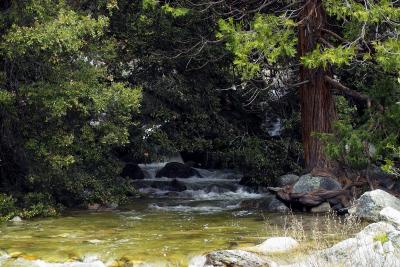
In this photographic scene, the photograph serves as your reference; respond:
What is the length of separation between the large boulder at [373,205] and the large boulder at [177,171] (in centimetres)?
1315

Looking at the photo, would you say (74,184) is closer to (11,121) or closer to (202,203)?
(11,121)

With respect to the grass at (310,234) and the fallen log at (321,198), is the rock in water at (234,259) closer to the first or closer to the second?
the grass at (310,234)

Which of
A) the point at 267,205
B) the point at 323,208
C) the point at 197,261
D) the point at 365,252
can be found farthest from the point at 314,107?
the point at 365,252

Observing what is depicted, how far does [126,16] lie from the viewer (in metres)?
18.2

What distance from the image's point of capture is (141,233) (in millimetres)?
12391

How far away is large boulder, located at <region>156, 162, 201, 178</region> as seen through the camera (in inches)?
984

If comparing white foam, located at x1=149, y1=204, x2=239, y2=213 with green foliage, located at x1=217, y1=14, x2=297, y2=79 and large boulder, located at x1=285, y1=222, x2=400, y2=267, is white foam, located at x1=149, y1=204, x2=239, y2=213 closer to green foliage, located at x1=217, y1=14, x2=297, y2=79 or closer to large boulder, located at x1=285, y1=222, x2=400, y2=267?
green foliage, located at x1=217, y1=14, x2=297, y2=79

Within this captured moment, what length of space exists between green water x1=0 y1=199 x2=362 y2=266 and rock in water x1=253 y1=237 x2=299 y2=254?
669 millimetres

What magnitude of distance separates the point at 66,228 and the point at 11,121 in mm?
3109

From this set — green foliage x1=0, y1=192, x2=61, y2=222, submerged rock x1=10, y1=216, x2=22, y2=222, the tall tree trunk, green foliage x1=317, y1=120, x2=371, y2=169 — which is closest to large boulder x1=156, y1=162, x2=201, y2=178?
the tall tree trunk

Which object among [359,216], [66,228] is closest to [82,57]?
[66,228]

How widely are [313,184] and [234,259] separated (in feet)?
21.3

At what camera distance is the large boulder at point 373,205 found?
1192 cm

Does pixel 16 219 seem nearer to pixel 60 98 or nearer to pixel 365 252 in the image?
pixel 60 98
